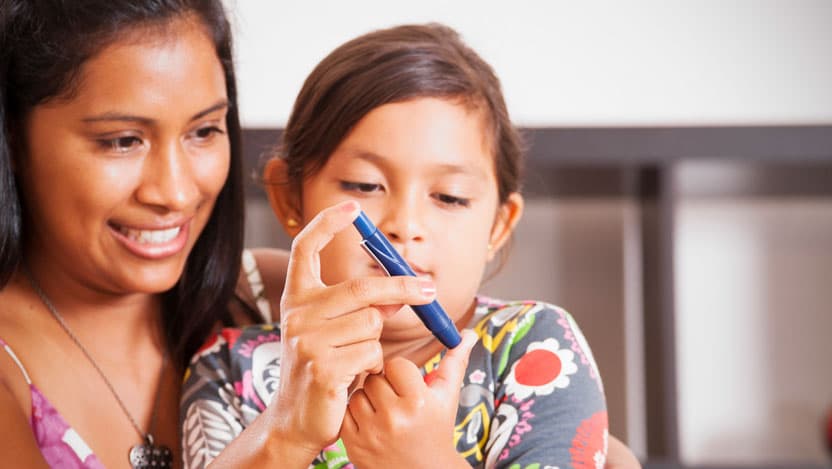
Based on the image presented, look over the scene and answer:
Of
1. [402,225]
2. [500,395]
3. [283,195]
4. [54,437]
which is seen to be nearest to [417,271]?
[402,225]

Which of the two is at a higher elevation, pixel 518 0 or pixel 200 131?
pixel 200 131

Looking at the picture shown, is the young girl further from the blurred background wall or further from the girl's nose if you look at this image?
the blurred background wall

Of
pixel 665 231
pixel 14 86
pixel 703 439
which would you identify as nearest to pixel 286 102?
pixel 665 231

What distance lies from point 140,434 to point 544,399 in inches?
21.1

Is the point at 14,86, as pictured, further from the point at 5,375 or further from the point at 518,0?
the point at 518,0

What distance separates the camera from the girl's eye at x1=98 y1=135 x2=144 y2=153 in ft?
4.02

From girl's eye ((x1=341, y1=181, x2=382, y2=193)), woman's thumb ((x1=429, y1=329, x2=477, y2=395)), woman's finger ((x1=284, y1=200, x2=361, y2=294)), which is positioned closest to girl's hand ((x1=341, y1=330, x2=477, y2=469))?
woman's thumb ((x1=429, y1=329, x2=477, y2=395))

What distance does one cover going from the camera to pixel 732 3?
3041mm

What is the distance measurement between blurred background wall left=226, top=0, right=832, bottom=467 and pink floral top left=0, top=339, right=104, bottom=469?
1.69m

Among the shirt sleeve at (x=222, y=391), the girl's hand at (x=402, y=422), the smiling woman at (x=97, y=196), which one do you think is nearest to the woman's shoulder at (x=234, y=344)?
the shirt sleeve at (x=222, y=391)

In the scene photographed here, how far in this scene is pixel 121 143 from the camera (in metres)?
1.24

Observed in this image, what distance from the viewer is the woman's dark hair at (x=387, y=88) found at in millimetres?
1258

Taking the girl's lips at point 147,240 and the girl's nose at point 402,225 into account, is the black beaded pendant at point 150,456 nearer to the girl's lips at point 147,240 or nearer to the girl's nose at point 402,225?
the girl's lips at point 147,240

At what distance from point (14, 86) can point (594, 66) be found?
79.2 inches
